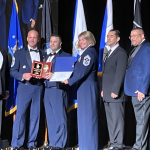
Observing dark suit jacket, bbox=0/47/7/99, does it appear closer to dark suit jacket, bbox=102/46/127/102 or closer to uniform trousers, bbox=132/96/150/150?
dark suit jacket, bbox=102/46/127/102

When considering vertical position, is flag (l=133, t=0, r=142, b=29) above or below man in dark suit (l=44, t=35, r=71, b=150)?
above

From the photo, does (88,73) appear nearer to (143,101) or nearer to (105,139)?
(143,101)

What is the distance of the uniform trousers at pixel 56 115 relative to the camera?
368 cm

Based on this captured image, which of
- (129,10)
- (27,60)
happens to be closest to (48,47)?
(27,60)

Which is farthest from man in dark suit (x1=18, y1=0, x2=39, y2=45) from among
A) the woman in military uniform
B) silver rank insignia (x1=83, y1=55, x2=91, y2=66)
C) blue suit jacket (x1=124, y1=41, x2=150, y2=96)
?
blue suit jacket (x1=124, y1=41, x2=150, y2=96)

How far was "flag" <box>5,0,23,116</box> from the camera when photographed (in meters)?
4.13

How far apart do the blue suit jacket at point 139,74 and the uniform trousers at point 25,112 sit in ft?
4.16

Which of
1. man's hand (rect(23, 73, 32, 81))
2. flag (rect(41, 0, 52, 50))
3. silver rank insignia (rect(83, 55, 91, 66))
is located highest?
flag (rect(41, 0, 52, 50))

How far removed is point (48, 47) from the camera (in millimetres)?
4215

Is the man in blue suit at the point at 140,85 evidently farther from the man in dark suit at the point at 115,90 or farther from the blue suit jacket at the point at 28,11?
the blue suit jacket at the point at 28,11

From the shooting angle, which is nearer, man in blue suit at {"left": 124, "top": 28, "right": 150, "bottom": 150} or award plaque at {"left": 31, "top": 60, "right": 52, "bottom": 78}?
man in blue suit at {"left": 124, "top": 28, "right": 150, "bottom": 150}

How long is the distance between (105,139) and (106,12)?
80.3 inches

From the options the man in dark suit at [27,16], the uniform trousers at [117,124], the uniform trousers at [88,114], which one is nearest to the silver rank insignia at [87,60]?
the uniform trousers at [88,114]

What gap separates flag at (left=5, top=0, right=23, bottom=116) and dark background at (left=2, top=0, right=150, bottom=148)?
0.09 m
